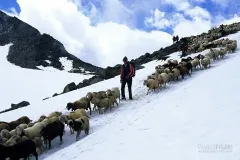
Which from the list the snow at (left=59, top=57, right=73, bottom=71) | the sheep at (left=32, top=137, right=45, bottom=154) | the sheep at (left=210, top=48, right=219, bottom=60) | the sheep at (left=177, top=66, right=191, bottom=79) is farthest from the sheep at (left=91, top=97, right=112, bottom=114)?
the snow at (left=59, top=57, right=73, bottom=71)

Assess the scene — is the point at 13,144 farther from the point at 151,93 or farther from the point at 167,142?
the point at 151,93

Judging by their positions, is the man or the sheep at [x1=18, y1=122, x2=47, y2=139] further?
the man

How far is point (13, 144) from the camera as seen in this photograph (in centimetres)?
1318

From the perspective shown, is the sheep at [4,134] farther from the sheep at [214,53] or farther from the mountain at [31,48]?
the mountain at [31,48]

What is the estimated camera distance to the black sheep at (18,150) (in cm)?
1243

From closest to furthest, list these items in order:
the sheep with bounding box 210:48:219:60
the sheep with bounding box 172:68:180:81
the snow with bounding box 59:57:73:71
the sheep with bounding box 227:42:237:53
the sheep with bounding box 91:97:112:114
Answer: the sheep with bounding box 91:97:112:114, the sheep with bounding box 172:68:180:81, the sheep with bounding box 210:48:219:60, the sheep with bounding box 227:42:237:53, the snow with bounding box 59:57:73:71

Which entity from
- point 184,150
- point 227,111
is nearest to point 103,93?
point 227,111

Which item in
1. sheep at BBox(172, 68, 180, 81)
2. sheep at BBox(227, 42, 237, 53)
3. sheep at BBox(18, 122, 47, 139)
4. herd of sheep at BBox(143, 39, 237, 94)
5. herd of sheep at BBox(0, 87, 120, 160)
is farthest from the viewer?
sheep at BBox(227, 42, 237, 53)

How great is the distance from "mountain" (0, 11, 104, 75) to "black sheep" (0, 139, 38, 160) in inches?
2299

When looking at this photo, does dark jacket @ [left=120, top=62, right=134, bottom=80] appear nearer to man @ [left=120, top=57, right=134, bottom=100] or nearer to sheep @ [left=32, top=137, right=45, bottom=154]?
man @ [left=120, top=57, right=134, bottom=100]

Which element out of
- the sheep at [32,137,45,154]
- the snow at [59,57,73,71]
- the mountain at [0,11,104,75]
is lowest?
the sheep at [32,137,45,154]

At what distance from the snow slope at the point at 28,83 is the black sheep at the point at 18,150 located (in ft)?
103

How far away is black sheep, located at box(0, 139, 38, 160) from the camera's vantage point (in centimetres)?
1243

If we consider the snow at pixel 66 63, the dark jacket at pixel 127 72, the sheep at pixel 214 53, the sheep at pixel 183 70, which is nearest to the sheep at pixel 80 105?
the dark jacket at pixel 127 72
